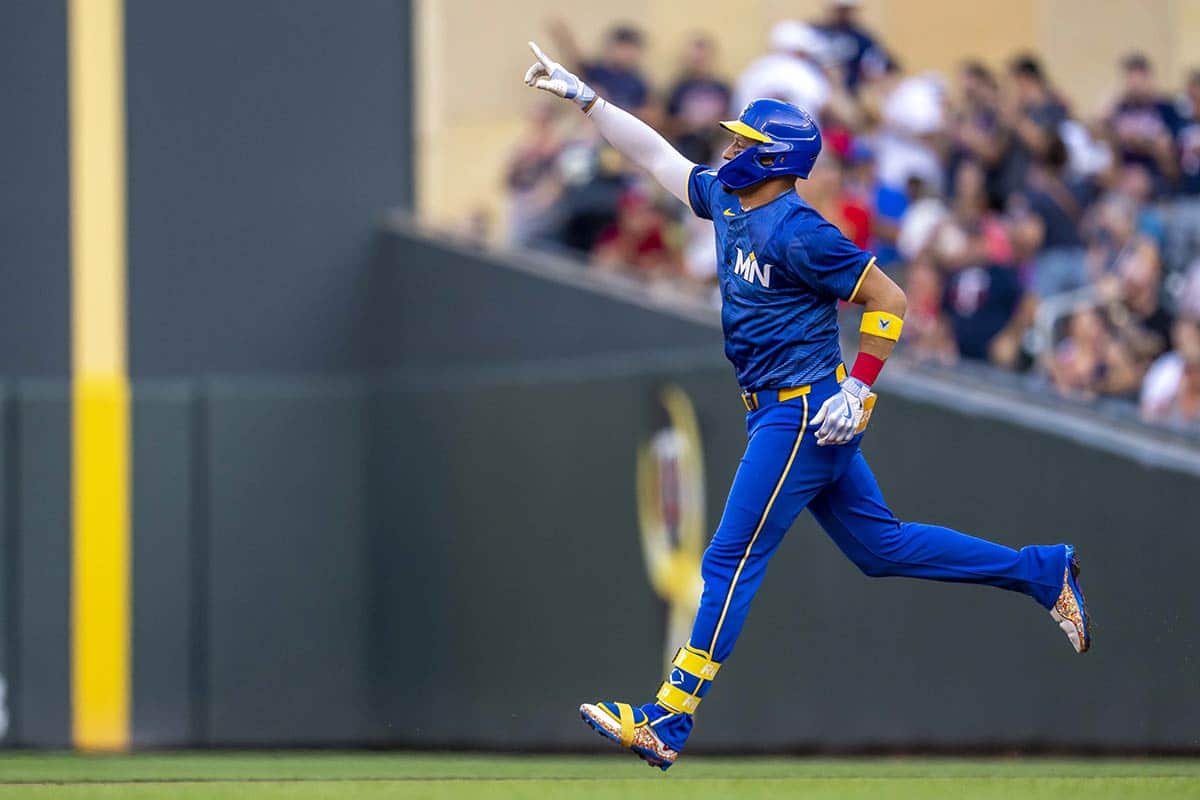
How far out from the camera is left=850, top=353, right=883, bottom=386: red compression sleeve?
715 centimetres

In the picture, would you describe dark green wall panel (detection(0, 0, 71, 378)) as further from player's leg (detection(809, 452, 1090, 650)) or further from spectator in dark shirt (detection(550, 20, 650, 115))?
player's leg (detection(809, 452, 1090, 650))

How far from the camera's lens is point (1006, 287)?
1183 cm

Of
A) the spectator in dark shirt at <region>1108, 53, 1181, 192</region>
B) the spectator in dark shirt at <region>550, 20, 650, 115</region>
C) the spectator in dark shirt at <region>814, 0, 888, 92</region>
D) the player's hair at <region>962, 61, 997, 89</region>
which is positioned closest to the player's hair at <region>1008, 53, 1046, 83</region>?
the player's hair at <region>962, 61, 997, 89</region>

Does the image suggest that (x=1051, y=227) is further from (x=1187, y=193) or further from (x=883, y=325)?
(x=883, y=325)

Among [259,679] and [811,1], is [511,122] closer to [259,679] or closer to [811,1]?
[811,1]

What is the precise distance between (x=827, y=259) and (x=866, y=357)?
0.39 m

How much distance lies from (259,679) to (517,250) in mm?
3614

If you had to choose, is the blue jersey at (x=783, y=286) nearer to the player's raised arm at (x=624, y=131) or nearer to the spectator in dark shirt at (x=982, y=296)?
the player's raised arm at (x=624, y=131)

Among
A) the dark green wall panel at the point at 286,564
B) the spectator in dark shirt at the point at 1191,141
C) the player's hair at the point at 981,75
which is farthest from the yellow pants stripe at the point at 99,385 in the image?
the spectator in dark shirt at the point at 1191,141

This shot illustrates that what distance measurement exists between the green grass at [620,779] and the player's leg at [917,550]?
2.61 ft

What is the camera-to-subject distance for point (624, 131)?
794cm

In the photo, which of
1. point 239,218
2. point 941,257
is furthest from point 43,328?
point 941,257

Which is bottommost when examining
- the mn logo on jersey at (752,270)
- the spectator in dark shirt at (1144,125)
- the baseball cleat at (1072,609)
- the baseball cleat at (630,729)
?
the baseball cleat at (630,729)

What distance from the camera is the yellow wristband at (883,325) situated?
23.4 ft
